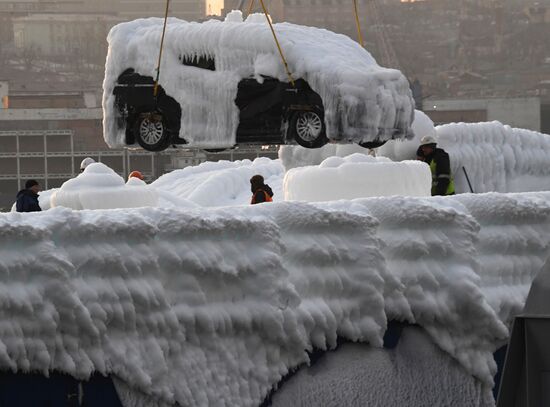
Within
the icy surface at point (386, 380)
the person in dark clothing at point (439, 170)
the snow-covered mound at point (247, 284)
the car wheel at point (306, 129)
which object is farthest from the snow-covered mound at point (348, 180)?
the car wheel at point (306, 129)

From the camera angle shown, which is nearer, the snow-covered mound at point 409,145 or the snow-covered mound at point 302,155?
the snow-covered mound at point 409,145

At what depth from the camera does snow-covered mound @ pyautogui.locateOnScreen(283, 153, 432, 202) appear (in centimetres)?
1486

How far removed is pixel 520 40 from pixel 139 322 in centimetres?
17581

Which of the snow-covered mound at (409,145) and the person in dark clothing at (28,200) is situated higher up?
the person in dark clothing at (28,200)

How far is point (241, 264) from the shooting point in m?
9.00

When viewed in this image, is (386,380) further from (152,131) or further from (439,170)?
(152,131)

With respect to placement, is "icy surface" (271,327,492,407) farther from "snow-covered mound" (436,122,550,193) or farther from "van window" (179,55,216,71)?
"snow-covered mound" (436,122,550,193)

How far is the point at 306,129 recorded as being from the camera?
21641mm

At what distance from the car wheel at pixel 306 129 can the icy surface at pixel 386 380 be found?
1145 cm

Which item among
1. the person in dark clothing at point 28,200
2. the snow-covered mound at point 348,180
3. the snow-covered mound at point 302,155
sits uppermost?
the snow-covered mound at point 348,180

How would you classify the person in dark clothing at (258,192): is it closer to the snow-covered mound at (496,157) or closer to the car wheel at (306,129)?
the car wheel at (306,129)

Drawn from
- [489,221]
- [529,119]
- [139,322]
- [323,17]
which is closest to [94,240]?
[139,322]

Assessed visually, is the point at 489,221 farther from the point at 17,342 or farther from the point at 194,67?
the point at 194,67

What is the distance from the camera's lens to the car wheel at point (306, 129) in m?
21.6
